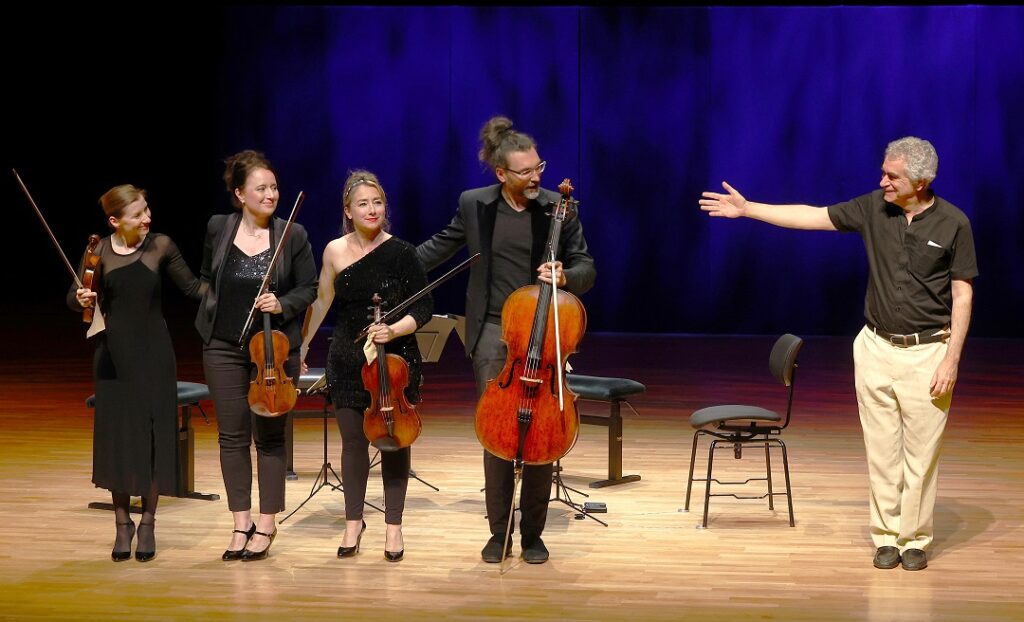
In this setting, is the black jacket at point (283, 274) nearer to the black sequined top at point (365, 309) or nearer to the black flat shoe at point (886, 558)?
the black sequined top at point (365, 309)

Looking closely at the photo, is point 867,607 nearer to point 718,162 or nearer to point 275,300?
point 275,300

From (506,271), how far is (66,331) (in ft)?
26.3

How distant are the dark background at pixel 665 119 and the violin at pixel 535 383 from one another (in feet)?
24.8

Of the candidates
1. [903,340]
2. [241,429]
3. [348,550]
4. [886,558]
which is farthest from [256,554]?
[903,340]

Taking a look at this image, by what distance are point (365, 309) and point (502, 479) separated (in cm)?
73

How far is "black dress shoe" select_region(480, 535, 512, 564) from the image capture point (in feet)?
13.8

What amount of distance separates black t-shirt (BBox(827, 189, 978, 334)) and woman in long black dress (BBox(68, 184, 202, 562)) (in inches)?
90.3

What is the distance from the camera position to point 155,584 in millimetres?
3957

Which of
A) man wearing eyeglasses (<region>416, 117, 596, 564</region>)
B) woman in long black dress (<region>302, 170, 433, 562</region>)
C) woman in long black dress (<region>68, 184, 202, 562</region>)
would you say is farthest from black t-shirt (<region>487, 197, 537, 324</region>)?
woman in long black dress (<region>68, 184, 202, 562</region>)

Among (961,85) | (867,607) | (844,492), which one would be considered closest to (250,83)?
(961,85)

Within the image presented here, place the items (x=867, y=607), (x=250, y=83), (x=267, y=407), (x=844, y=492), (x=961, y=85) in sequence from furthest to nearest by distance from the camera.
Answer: (x=250, y=83) < (x=961, y=85) < (x=844, y=492) < (x=267, y=407) < (x=867, y=607)

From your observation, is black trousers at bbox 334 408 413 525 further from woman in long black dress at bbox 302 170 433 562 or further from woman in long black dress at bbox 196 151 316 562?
woman in long black dress at bbox 196 151 316 562

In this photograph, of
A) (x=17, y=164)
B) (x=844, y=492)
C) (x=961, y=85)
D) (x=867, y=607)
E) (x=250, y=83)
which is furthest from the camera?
(x=17, y=164)

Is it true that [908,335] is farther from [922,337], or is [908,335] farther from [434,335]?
[434,335]
